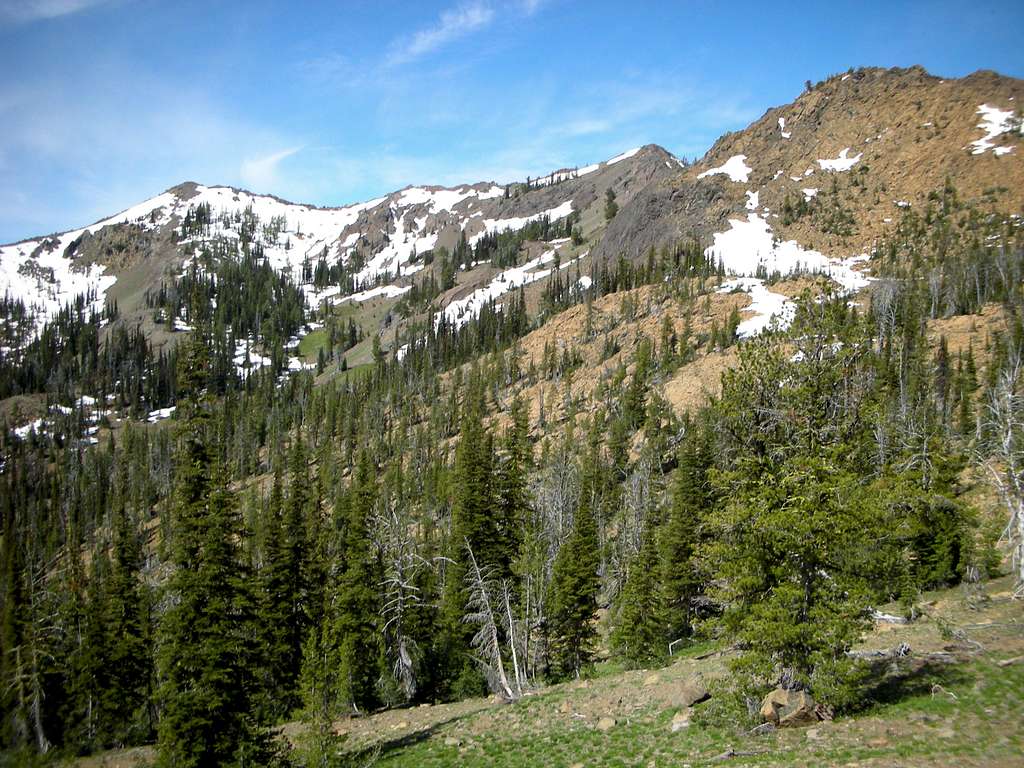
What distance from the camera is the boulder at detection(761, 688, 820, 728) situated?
13773 millimetres

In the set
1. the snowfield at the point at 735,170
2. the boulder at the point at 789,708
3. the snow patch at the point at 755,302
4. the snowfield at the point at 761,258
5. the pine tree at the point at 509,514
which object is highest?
the snowfield at the point at 735,170

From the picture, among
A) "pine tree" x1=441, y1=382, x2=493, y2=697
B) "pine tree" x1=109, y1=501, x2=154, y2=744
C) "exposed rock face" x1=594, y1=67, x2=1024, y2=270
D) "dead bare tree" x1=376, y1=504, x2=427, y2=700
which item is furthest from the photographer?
"exposed rock face" x1=594, y1=67, x2=1024, y2=270

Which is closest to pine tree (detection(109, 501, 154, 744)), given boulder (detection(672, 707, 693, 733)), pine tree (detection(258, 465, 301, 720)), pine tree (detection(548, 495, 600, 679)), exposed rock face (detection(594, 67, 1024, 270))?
pine tree (detection(258, 465, 301, 720))

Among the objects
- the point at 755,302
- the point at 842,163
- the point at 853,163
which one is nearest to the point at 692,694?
the point at 755,302

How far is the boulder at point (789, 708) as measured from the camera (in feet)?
45.2

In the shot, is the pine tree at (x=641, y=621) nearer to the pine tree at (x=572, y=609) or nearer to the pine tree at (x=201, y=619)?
the pine tree at (x=572, y=609)

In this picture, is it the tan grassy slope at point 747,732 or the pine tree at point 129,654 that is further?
the pine tree at point 129,654

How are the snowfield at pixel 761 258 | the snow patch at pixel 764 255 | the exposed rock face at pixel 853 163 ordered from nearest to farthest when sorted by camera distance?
the snowfield at pixel 761 258
the snow patch at pixel 764 255
the exposed rock face at pixel 853 163

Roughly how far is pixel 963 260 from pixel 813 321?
130m

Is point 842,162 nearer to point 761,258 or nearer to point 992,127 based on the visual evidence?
point 992,127

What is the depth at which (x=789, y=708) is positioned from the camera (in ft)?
46.3

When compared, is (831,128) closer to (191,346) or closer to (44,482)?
(191,346)

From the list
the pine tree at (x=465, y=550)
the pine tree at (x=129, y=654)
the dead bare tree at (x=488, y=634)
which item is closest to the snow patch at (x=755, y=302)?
the pine tree at (x=465, y=550)

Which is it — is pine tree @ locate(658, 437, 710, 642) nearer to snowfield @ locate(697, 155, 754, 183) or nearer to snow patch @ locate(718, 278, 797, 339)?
snow patch @ locate(718, 278, 797, 339)
